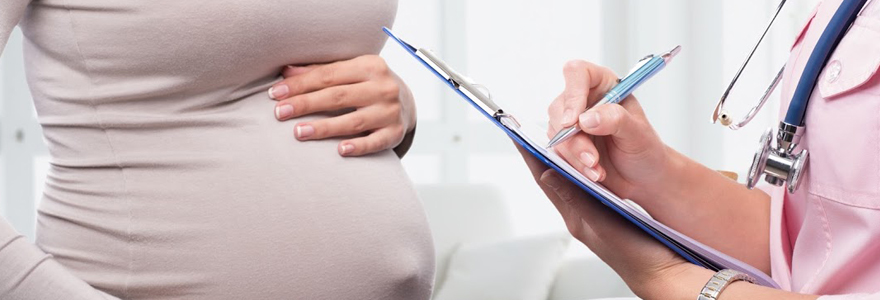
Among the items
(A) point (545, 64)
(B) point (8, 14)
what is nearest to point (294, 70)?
(B) point (8, 14)

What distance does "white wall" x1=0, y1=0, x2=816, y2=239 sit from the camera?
4.59 metres

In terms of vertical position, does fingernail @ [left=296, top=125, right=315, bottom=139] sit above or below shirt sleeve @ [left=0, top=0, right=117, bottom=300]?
above

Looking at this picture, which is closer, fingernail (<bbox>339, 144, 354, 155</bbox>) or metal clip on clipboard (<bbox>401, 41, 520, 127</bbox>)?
metal clip on clipboard (<bbox>401, 41, 520, 127</bbox>)

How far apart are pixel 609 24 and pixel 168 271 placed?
14.3 feet

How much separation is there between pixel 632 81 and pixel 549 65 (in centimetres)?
399

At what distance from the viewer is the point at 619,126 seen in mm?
847

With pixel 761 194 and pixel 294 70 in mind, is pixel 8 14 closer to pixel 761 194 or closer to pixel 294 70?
pixel 294 70

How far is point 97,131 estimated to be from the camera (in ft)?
2.95

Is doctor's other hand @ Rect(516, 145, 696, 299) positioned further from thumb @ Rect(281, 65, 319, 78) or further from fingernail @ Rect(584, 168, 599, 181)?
thumb @ Rect(281, 65, 319, 78)

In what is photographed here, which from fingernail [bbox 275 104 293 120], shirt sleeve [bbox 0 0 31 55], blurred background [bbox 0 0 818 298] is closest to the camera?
shirt sleeve [bbox 0 0 31 55]

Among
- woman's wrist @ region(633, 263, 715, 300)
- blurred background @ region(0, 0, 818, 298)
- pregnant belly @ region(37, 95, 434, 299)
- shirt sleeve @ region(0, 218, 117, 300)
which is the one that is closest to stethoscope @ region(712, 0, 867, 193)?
woman's wrist @ region(633, 263, 715, 300)

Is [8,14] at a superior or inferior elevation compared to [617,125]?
superior

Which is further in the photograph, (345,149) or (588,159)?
(345,149)

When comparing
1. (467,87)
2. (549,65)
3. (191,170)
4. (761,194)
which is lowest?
(549,65)
